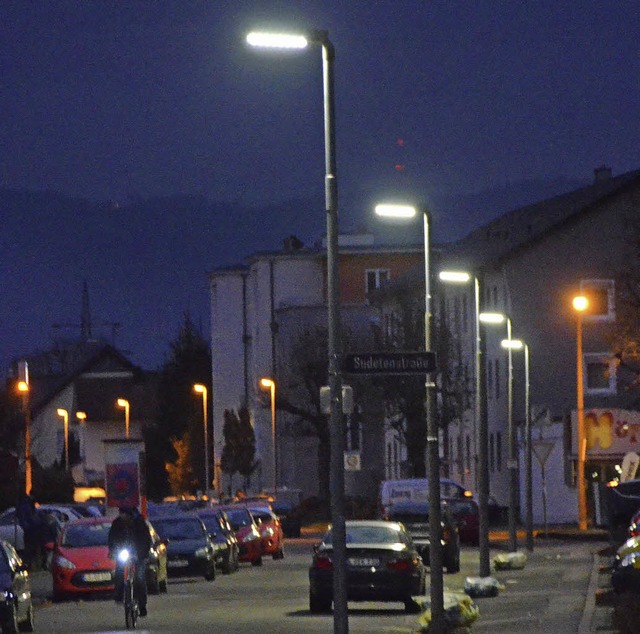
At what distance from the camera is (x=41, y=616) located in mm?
31125

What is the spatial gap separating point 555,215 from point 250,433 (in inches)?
1234

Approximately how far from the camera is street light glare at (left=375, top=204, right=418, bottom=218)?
2642cm

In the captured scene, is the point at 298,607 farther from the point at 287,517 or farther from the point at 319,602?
the point at 287,517

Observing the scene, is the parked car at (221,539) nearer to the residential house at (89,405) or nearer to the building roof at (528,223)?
the building roof at (528,223)

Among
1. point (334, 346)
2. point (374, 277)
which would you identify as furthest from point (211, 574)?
point (374, 277)

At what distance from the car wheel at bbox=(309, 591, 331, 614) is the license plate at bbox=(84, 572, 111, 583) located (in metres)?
6.39

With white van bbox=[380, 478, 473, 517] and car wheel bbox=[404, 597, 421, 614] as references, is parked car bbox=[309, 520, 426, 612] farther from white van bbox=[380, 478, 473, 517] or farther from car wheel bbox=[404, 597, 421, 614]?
white van bbox=[380, 478, 473, 517]

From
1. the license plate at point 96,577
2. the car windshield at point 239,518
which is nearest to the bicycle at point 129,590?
the license plate at point 96,577

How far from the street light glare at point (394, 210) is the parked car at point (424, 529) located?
1446 cm

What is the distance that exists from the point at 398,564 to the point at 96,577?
7.83m

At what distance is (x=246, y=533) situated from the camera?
5169cm

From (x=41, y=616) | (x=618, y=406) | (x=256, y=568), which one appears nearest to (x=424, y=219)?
(x=41, y=616)

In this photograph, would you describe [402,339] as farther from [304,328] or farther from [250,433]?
[250,433]

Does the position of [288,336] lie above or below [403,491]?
above
